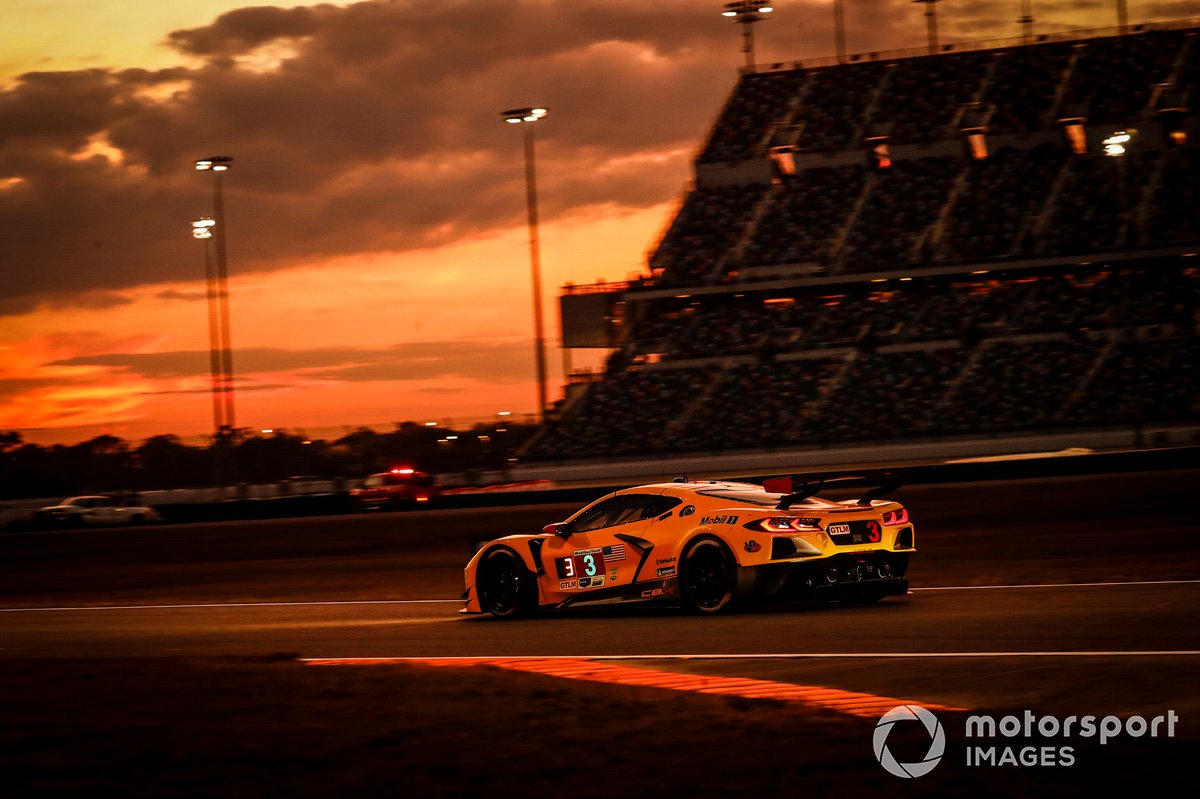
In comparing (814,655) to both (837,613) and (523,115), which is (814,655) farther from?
(523,115)

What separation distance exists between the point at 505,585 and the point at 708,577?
2.13m

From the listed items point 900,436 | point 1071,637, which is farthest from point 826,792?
point 900,436

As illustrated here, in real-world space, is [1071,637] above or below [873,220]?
below

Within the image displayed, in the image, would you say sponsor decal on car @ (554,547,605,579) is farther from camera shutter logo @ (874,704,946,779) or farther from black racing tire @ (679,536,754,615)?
camera shutter logo @ (874,704,946,779)

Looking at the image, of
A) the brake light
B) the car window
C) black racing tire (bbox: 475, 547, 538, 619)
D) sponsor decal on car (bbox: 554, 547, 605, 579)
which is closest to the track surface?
black racing tire (bbox: 475, 547, 538, 619)

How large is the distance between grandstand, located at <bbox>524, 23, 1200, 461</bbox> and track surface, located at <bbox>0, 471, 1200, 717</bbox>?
1088 cm

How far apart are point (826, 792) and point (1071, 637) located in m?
4.73

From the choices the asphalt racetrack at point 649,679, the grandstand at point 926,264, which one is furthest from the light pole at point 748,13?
the asphalt racetrack at point 649,679

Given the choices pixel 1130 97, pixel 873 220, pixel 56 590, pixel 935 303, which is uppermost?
pixel 1130 97

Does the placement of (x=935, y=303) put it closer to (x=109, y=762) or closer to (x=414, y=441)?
(x=414, y=441)

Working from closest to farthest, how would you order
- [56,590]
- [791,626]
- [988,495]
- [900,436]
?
[791,626] < [56,590] < [988,495] < [900,436]

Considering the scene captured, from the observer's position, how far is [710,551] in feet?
38.0

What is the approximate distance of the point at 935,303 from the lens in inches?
1591

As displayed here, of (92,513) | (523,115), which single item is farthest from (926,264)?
(92,513)
